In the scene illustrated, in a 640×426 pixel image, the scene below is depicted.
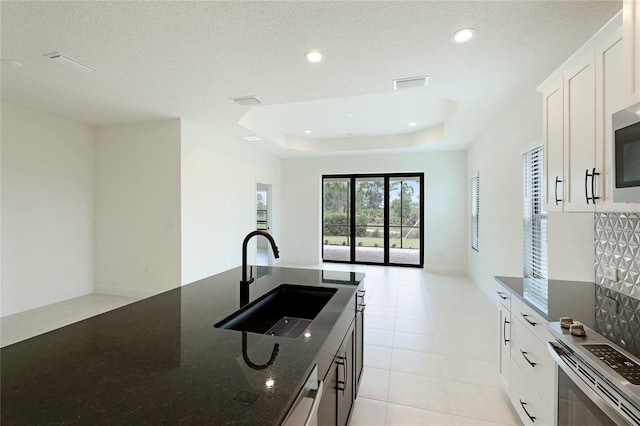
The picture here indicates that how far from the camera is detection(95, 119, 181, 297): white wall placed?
452cm

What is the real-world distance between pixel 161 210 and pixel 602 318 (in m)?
5.02

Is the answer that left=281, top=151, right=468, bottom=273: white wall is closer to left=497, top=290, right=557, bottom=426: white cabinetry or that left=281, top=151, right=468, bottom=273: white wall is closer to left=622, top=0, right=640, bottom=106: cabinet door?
left=497, top=290, right=557, bottom=426: white cabinetry

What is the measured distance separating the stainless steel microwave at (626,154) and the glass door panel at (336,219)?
240 inches

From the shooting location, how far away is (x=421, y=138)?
20.1 ft

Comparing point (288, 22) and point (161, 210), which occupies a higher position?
point (288, 22)

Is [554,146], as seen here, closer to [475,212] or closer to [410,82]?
[410,82]

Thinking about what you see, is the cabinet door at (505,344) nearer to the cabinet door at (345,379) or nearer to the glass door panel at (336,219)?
the cabinet door at (345,379)

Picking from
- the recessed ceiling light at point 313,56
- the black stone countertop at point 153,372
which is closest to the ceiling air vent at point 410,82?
the recessed ceiling light at point 313,56

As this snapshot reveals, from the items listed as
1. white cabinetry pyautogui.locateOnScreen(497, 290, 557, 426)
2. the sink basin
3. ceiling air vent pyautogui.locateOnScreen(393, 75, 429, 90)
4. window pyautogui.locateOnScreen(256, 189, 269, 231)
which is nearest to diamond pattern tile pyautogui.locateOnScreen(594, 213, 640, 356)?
white cabinetry pyautogui.locateOnScreen(497, 290, 557, 426)

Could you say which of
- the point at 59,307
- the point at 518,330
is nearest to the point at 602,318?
the point at 518,330

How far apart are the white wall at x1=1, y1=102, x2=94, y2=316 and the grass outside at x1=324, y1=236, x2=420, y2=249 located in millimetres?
5002

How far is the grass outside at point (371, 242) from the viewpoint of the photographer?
7.08 meters

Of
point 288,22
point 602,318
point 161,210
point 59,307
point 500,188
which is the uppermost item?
point 288,22

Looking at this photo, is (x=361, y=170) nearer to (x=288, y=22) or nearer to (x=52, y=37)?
(x=288, y=22)
